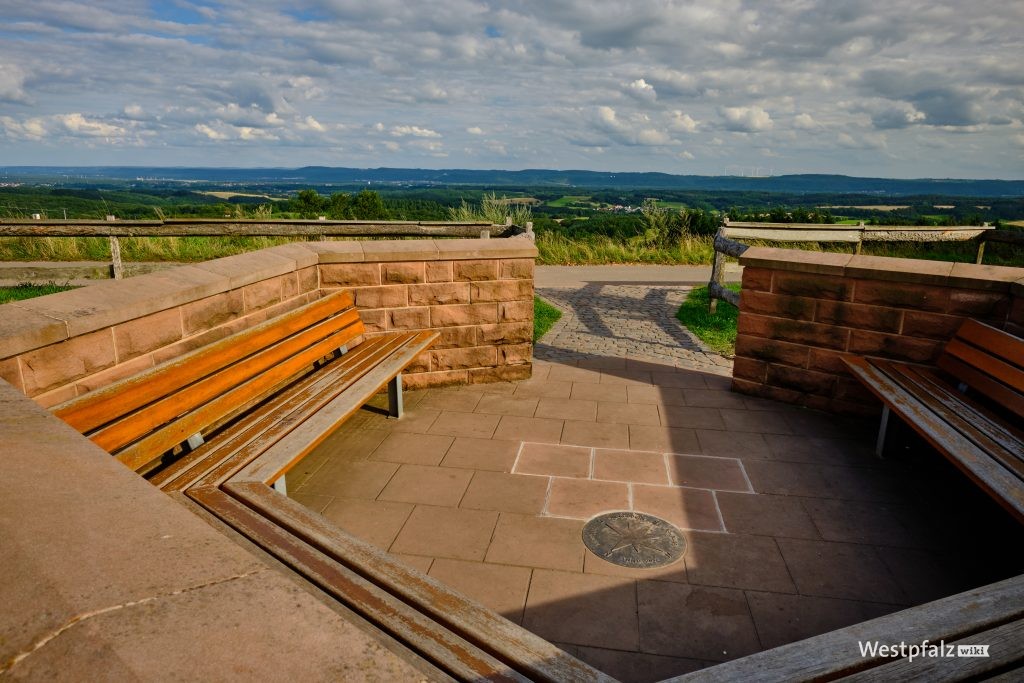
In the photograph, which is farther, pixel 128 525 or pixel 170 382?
pixel 170 382

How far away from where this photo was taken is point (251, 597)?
129cm

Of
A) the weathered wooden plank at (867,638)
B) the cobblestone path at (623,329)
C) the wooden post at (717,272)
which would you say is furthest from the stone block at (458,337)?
the wooden post at (717,272)

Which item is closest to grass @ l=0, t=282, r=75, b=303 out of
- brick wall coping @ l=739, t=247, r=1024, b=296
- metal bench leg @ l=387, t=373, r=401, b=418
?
metal bench leg @ l=387, t=373, r=401, b=418

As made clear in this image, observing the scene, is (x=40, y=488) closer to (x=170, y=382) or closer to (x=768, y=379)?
(x=170, y=382)

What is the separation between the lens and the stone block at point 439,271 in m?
5.80

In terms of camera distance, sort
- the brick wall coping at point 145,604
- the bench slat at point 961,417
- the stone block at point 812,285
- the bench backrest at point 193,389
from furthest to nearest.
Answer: the stone block at point 812,285
the bench slat at point 961,417
the bench backrest at point 193,389
the brick wall coping at point 145,604

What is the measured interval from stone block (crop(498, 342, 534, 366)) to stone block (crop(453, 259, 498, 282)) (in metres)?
0.69

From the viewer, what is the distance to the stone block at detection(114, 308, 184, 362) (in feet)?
10.7

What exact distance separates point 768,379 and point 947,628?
163 inches

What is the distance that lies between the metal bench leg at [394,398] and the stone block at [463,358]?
78 cm

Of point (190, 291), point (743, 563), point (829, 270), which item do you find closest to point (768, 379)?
point (829, 270)

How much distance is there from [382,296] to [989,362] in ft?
14.6

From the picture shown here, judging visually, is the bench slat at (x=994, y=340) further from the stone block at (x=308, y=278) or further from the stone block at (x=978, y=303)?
the stone block at (x=308, y=278)

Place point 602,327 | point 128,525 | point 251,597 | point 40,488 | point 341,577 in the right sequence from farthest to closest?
point 602,327, point 341,577, point 40,488, point 128,525, point 251,597
